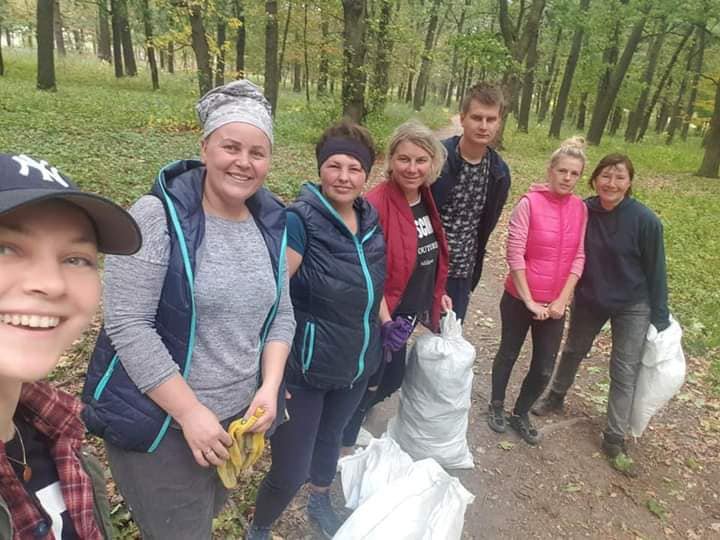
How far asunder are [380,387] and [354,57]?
907 cm

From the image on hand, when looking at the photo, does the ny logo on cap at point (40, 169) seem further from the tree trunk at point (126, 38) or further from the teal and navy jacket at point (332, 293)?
the tree trunk at point (126, 38)

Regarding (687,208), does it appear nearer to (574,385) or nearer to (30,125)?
(574,385)

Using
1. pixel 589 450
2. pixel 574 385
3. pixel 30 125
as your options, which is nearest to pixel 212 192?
pixel 589 450

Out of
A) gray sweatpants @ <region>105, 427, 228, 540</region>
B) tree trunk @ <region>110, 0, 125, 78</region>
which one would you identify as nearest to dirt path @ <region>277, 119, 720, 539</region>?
gray sweatpants @ <region>105, 427, 228, 540</region>

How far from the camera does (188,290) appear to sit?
4.85ft

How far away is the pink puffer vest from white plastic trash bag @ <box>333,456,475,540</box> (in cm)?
152

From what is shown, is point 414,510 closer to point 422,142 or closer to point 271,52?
point 422,142

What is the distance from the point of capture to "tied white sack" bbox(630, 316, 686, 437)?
333 centimetres

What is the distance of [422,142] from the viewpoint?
2.67m

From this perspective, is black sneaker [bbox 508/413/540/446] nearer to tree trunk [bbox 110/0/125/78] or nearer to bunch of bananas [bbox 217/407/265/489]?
bunch of bananas [bbox 217/407/265/489]

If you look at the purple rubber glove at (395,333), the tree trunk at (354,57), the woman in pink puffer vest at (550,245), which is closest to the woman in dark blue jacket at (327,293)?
the purple rubber glove at (395,333)

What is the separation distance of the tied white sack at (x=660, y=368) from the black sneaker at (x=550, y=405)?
0.74 meters

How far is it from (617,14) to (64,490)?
64.9 feet

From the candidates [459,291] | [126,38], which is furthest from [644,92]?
[459,291]
